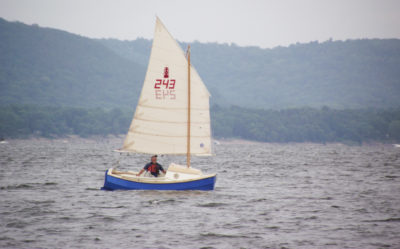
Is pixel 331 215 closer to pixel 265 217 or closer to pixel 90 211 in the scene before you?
pixel 265 217

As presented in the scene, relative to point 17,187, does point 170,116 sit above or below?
above

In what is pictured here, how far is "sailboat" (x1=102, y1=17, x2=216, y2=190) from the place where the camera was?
36.7 metres

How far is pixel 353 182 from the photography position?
51188 mm

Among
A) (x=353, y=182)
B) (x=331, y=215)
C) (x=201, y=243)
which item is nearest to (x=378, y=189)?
(x=353, y=182)

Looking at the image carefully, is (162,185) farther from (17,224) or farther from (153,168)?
(17,224)

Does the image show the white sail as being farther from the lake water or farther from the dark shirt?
the lake water

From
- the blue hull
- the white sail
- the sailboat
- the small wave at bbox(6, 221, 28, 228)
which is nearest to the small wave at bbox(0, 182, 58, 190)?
the blue hull

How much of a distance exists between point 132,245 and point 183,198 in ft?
39.5

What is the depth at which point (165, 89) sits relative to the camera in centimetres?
3731

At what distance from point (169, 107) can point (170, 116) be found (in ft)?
1.85

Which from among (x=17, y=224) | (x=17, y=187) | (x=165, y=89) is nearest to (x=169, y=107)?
(x=165, y=89)

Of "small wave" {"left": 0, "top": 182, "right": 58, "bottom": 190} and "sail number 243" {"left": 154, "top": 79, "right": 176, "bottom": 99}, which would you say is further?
"small wave" {"left": 0, "top": 182, "right": 58, "bottom": 190}

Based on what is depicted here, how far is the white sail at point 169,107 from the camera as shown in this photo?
3691 cm

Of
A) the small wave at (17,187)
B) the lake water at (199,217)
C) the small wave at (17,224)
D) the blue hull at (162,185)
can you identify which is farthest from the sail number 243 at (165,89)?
the small wave at (17,224)
